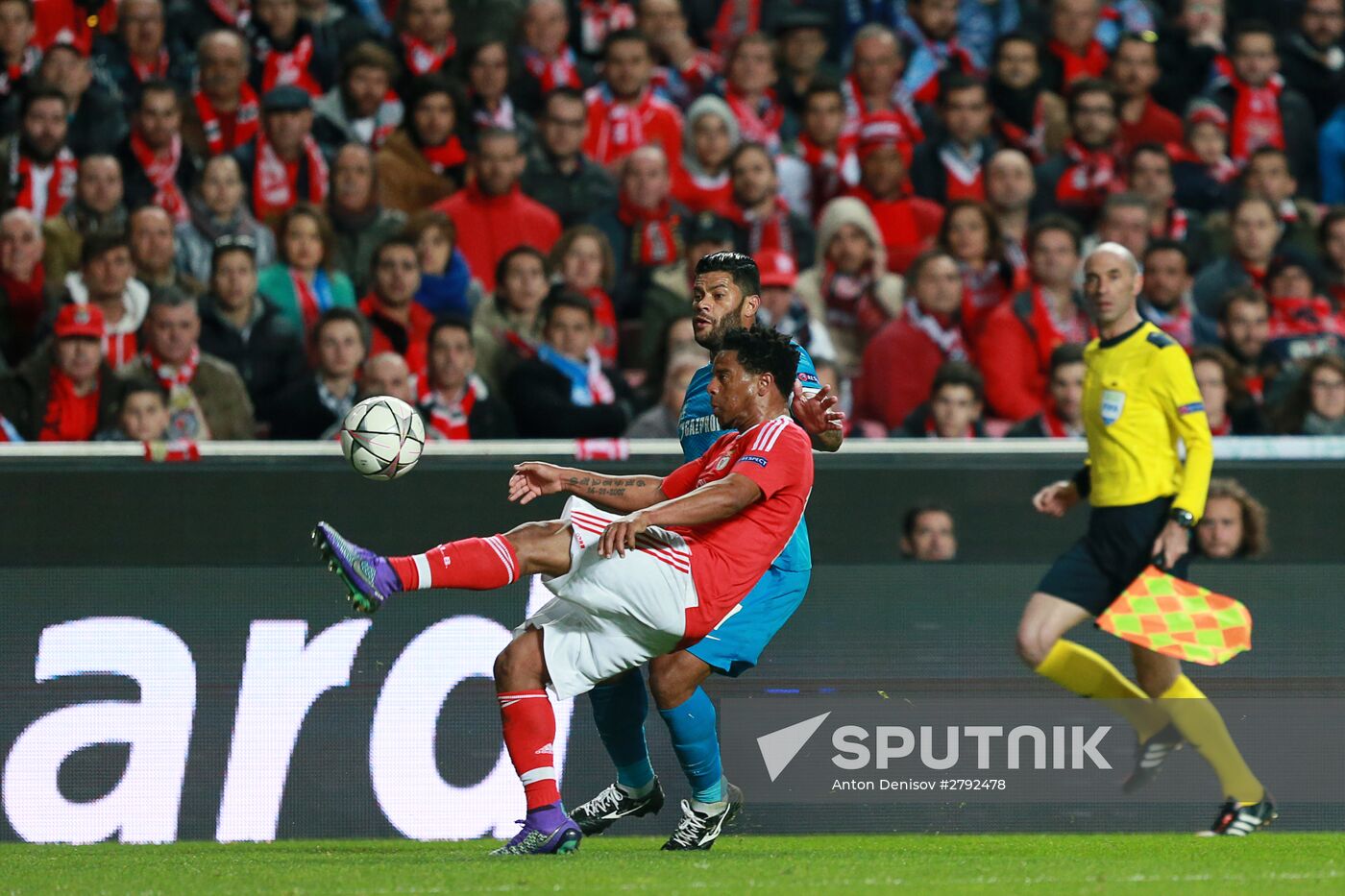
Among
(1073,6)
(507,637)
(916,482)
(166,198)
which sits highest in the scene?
(1073,6)

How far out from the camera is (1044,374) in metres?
10.0

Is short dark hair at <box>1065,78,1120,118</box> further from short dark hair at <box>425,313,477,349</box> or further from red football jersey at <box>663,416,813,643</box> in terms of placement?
red football jersey at <box>663,416,813,643</box>

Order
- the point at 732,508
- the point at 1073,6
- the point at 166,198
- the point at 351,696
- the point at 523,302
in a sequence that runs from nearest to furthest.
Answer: the point at 732,508
the point at 351,696
the point at 523,302
the point at 166,198
the point at 1073,6

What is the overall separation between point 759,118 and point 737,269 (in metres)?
5.27

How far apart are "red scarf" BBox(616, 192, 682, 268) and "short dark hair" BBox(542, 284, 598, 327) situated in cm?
111

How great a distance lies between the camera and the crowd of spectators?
9.25 meters

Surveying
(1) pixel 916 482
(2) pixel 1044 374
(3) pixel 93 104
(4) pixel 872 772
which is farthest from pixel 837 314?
(3) pixel 93 104

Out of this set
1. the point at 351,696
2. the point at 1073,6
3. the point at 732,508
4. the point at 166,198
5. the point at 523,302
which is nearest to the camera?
the point at 732,508

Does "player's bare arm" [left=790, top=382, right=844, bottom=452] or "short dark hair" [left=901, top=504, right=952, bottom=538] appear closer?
"player's bare arm" [left=790, top=382, right=844, bottom=452]

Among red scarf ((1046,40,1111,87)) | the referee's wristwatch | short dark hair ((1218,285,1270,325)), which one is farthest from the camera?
red scarf ((1046,40,1111,87))

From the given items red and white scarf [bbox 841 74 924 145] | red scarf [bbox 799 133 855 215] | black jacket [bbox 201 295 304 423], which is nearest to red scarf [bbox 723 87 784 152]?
red scarf [bbox 799 133 855 215]

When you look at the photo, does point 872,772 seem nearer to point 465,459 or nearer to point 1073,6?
point 465,459

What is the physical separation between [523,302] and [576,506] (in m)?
3.63

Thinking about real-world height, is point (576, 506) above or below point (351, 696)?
above
